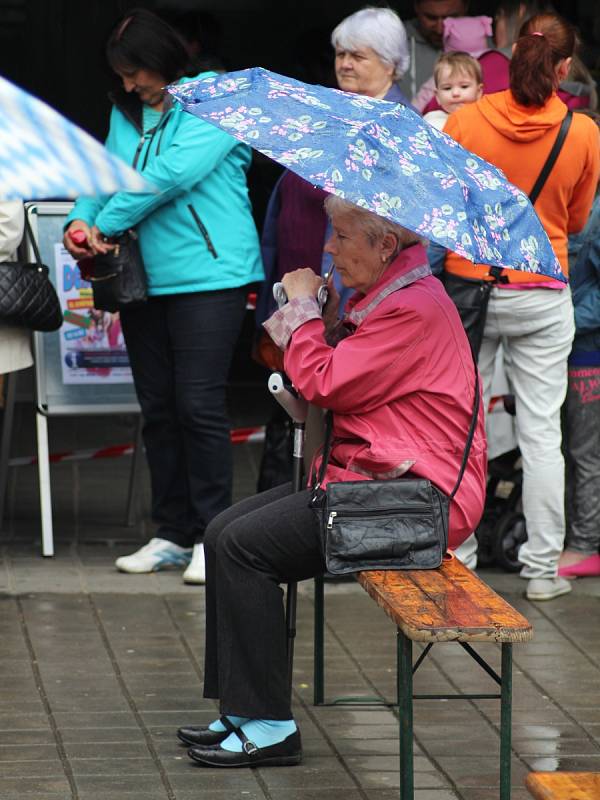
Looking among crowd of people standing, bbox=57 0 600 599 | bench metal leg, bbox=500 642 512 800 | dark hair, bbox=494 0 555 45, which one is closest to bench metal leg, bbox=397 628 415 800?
bench metal leg, bbox=500 642 512 800

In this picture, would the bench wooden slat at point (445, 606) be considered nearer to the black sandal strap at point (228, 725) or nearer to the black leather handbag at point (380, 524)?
the black leather handbag at point (380, 524)

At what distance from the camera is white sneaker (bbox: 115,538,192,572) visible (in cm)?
662

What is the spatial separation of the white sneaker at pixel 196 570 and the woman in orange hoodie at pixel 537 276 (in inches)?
49.2

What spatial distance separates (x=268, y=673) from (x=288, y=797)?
13.3 inches

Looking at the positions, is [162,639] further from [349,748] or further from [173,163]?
[173,163]

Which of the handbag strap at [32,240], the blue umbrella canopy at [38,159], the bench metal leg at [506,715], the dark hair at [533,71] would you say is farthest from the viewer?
the handbag strap at [32,240]

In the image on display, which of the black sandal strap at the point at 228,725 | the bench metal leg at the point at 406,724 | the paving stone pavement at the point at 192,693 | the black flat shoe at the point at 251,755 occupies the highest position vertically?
the bench metal leg at the point at 406,724

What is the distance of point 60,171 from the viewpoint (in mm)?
2820

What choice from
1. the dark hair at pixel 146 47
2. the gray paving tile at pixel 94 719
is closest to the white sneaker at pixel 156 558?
the gray paving tile at pixel 94 719

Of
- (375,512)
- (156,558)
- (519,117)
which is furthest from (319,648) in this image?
(519,117)

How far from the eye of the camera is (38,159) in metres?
2.82

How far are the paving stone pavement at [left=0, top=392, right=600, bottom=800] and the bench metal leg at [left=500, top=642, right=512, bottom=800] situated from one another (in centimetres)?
33

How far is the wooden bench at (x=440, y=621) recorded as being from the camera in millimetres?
Answer: 3855

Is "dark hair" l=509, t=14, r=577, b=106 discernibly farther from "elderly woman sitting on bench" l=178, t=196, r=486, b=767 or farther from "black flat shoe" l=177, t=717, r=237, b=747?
"black flat shoe" l=177, t=717, r=237, b=747
